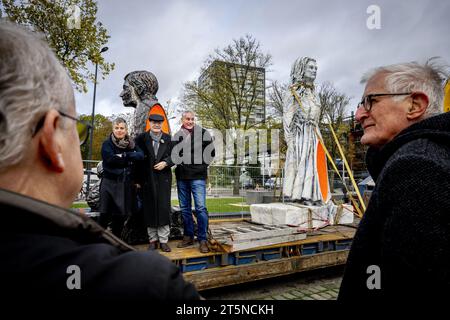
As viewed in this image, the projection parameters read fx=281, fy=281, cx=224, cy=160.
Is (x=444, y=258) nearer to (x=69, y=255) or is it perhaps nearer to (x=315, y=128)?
(x=69, y=255)

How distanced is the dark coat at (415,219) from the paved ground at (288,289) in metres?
3.30

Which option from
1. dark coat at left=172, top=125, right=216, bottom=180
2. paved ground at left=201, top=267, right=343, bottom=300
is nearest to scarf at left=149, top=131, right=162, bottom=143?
dark coat at left=172, top=125, right=216, bottom=180

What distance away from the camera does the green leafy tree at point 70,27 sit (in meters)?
8.81

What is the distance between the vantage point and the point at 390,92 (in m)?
1.66

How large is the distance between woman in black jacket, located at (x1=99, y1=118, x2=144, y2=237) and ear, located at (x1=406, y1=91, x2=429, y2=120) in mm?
3416

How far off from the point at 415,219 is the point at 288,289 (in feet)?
13.3

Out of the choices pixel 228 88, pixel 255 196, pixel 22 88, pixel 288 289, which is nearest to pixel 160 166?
pixel 288 289

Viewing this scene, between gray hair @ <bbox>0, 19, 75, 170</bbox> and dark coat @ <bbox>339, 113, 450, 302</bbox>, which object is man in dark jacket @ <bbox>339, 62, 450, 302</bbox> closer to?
dark coat @ <bbox>339, 113, 450, 302</bbox>

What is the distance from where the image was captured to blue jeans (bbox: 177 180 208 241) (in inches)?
171

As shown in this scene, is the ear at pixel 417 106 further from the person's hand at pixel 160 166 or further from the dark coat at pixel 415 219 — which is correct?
the person's hand at pixel 160 166

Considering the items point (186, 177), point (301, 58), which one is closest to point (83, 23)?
point (301, 58)

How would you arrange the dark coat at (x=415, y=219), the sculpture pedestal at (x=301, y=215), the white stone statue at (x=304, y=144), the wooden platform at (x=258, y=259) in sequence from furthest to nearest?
the white stone statue at (x=304, y=144) → the sculpture pedestal at (x=301, y=215) → the wooden platform at (x=258, y=259) → the dark coat at (x=415, y=219)

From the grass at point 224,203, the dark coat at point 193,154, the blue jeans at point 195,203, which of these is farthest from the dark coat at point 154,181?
the grass at point 224,203
